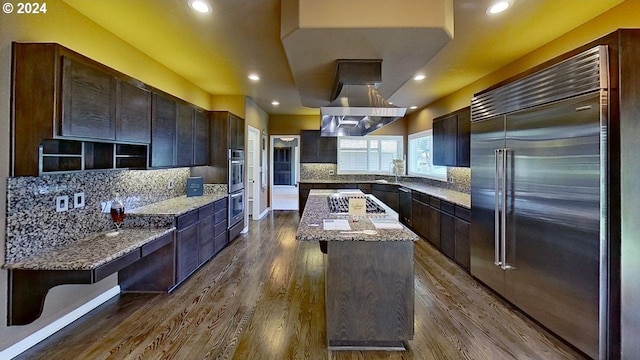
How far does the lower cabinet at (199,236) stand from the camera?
3.52 m

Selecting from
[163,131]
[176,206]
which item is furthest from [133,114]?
[176,206]

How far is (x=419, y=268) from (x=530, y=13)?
9.94 feet

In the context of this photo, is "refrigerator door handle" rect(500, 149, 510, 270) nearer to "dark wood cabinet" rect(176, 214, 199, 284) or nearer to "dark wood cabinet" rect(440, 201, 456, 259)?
"dark wood cabinet" rect(440, 201, 456, 259)

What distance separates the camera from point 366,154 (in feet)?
27.1

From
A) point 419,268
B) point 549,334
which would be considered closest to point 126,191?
point 419,268

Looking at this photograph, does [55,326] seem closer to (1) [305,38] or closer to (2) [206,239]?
(2) [206,239]

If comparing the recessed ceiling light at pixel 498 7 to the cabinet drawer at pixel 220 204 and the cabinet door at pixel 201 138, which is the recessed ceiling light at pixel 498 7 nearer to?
the cabinet door at pixel 201 138

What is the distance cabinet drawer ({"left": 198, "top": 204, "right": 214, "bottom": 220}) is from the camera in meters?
4.04

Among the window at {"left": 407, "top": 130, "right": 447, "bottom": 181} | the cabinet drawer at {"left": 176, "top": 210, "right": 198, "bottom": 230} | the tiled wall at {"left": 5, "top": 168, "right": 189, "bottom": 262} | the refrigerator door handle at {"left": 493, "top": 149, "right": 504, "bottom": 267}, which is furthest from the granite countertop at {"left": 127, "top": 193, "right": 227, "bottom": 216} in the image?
the window at {"left": 407, "top": 130, "right": 447, "bottom": 181}

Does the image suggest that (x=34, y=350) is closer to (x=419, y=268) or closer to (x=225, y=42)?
(x=225, y=42)

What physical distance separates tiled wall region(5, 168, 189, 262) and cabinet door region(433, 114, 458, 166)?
177 inches

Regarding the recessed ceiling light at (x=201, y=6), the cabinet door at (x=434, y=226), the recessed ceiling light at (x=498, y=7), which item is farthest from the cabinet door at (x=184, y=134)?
the cabinet door at (x=434, y=226)

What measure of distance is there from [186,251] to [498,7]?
3931 mm

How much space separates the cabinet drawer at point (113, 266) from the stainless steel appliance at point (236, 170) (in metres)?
2.59
